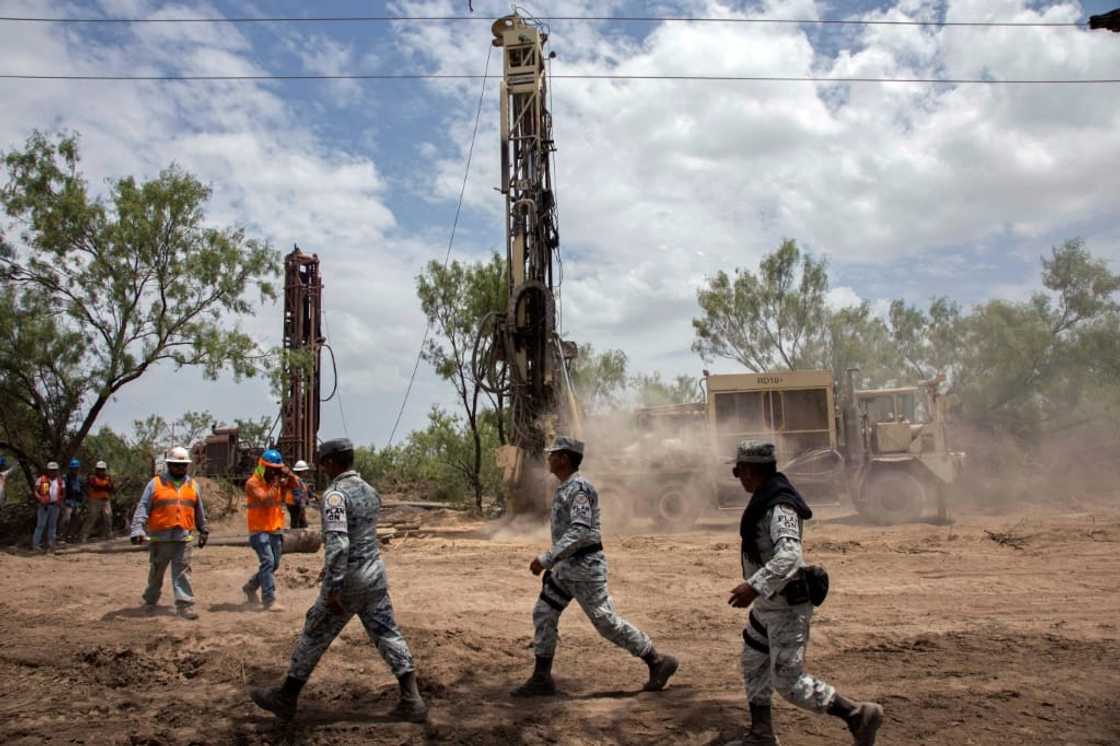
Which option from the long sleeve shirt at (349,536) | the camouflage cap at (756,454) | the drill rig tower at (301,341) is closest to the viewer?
the camouflage cap at (756,454)

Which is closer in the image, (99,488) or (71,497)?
(99,488)

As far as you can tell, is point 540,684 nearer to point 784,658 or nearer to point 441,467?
point 784,658

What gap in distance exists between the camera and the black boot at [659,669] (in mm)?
5895

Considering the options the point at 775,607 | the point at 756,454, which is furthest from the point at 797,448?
the point at 775,607

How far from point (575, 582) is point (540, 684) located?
0.79 metres

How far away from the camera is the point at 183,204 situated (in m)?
19.6

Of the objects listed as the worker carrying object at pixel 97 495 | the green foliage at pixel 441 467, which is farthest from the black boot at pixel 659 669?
the green foliage at pixel 441 467

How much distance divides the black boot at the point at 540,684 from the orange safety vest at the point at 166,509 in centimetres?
441

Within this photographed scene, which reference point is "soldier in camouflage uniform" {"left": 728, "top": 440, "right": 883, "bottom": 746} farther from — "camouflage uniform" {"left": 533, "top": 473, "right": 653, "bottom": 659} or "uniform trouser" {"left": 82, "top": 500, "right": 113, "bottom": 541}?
"uniform trouser" {"left": 82, "top": 500, "right": 113, "bottom": 541}

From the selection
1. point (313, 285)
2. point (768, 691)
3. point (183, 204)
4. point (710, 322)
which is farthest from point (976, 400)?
point (768, 691)

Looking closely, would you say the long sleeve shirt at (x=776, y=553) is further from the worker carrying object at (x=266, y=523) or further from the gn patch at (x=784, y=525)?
the worker carrying object at (x=266, y=523)

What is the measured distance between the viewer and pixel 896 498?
672 inches

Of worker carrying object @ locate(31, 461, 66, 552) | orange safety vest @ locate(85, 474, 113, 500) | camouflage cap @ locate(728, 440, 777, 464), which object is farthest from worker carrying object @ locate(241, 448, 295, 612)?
orange safety vest @ locate(85, 474, 113, 500)

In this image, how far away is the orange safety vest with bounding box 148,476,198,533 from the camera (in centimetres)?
847
